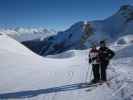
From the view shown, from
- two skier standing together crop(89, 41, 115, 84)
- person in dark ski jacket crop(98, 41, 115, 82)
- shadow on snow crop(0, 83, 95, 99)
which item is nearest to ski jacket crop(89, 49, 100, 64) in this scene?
two skier standing together crop(89, 41, 115, 84)

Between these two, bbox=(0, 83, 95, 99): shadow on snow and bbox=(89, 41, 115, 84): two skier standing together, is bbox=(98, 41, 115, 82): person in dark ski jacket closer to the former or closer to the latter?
bbox=(89, 41, 115, 84): two skier standing together

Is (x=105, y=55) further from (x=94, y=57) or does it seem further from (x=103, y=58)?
(x=94, y=57)

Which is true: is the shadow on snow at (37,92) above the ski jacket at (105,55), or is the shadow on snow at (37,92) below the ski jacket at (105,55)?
below

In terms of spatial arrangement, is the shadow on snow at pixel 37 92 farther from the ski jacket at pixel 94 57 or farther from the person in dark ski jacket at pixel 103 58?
the ski jacket at pixel 94 57

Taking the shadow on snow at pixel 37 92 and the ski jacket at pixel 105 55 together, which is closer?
the shadow on snow at pixel 37 92

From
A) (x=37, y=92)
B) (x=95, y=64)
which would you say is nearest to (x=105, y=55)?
(x=95, y=64)

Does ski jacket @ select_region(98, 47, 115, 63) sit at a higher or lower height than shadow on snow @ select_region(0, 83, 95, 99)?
higher

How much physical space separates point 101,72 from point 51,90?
106 inches

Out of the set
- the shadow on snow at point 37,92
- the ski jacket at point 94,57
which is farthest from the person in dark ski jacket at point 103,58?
the shadow on snow at point 37,92

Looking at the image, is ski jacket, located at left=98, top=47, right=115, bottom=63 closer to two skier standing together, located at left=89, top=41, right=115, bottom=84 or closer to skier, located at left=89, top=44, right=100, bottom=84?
two skier standing together, located at left=89, top=41, right=115, bottom=84

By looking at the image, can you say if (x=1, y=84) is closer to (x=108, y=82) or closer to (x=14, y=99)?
(x=14, y=99)

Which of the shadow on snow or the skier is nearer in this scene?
the shadow on snow

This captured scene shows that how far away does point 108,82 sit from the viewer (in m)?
12.3

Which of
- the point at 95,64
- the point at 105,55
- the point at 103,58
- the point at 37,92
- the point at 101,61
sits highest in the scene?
the point at 105,55
